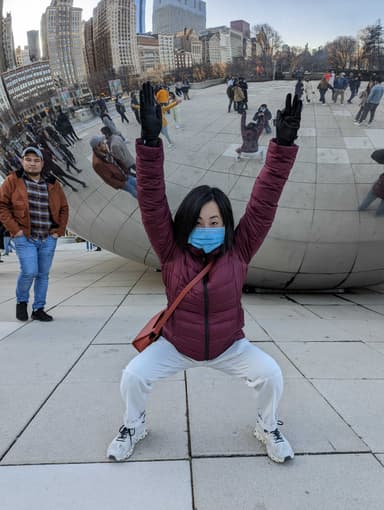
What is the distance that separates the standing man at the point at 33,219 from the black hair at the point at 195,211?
2.46 meters

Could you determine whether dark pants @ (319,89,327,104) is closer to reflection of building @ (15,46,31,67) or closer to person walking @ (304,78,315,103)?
person walking @ (304,78,315,103)

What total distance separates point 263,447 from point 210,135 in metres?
2.84

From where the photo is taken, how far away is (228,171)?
153 inches

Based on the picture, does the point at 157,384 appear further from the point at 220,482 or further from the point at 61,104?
the point at 61,104

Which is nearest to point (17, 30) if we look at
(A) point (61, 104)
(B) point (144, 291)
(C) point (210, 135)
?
(A) point (61, 104)

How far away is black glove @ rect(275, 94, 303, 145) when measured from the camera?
6.28 feet

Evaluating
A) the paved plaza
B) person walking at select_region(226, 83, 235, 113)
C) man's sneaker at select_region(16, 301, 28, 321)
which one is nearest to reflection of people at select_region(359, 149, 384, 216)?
the paved plaza

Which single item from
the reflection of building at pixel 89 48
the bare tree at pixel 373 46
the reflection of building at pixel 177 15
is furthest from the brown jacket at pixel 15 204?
the bare tree at pixel 373 46

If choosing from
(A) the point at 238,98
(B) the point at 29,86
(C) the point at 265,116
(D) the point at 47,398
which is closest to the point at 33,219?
(B) the point at 29,86

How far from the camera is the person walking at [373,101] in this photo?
12.3 ft

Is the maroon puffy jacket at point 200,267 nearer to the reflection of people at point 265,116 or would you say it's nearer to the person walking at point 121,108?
the reflection of people at point 265,116

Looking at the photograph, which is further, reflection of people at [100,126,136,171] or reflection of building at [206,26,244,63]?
reflection of people at [100,126,136,171]

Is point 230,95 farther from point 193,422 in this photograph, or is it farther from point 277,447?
point 277,447

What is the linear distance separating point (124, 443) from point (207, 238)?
3.38 ft
